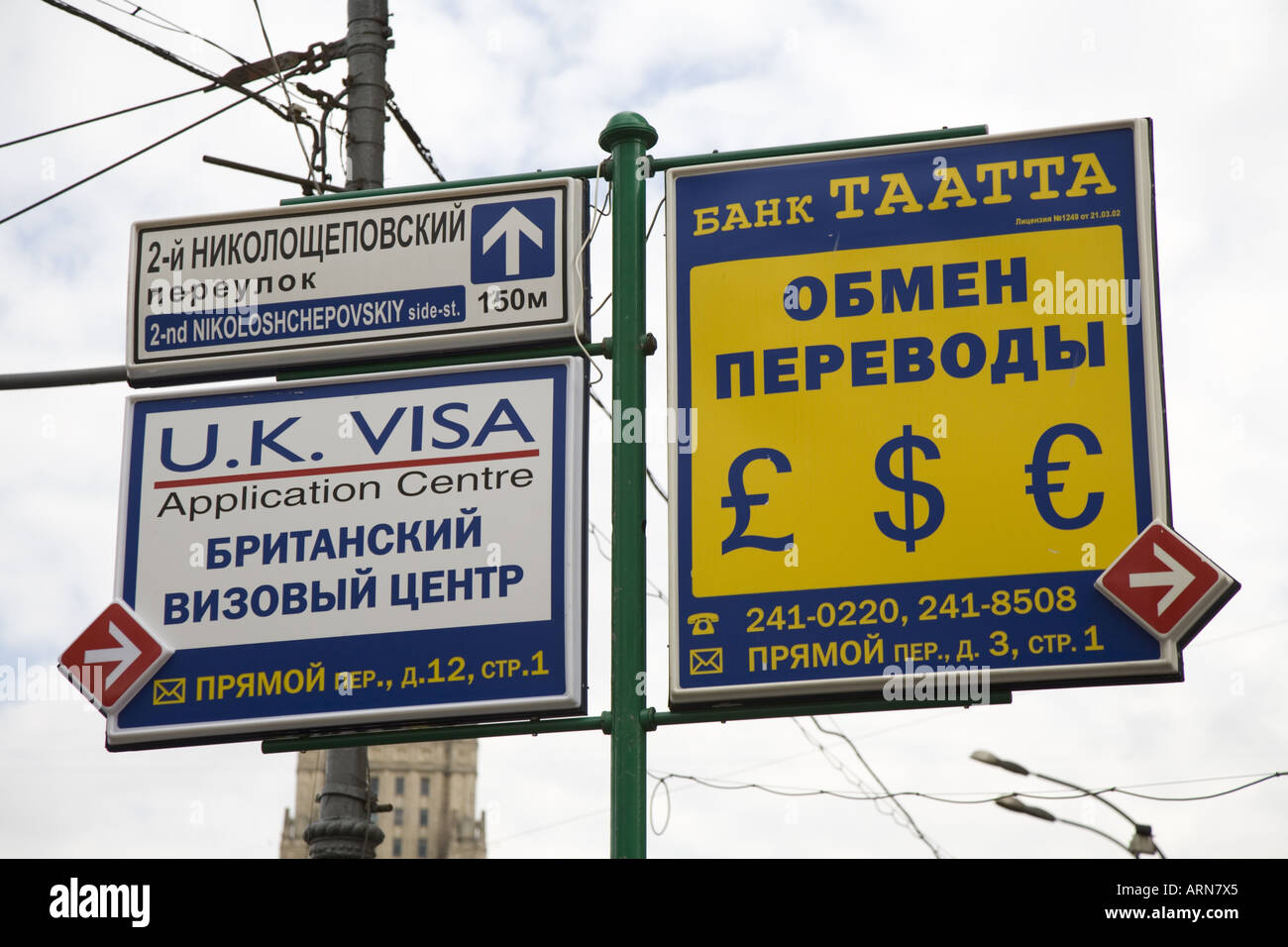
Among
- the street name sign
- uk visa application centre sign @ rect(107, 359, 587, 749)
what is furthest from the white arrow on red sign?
uk visa application centre sign @ rect(107, 359, 587, 749)

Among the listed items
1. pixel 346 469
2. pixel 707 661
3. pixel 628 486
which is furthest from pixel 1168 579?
pixel 346 469

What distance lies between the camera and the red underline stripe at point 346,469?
19.7ft

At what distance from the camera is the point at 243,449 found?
6.29 metres

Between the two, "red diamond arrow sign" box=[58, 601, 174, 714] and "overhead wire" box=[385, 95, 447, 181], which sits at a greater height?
"overhead wire" box=[385, 95, 447, 181]

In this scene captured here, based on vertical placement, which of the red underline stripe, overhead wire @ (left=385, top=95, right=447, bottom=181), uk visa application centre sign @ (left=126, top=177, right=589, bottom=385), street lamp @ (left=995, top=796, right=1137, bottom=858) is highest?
overhead wire @ (left=385, top=95, right=447, bottom=181)

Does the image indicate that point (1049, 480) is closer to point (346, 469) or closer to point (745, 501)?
point (745, 501)

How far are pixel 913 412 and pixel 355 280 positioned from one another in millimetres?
2353

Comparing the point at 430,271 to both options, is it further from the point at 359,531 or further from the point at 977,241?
the point at 977,241

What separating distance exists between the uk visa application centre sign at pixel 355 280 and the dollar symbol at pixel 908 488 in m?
1.34

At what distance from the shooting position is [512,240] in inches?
250

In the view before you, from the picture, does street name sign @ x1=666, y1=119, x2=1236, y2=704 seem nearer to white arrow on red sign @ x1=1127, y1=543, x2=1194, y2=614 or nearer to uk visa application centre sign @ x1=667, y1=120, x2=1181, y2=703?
uk visa application centre sign @ x1=667, y1=120, x2=1181, y2=703

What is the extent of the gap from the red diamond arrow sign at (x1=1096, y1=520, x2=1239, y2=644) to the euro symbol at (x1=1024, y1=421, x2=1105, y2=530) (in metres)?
0.20

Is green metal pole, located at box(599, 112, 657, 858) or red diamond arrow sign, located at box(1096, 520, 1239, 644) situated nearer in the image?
red diamond arrow sign, located at box(1096, 520, 1239, 644)

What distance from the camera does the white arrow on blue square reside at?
6.30m
